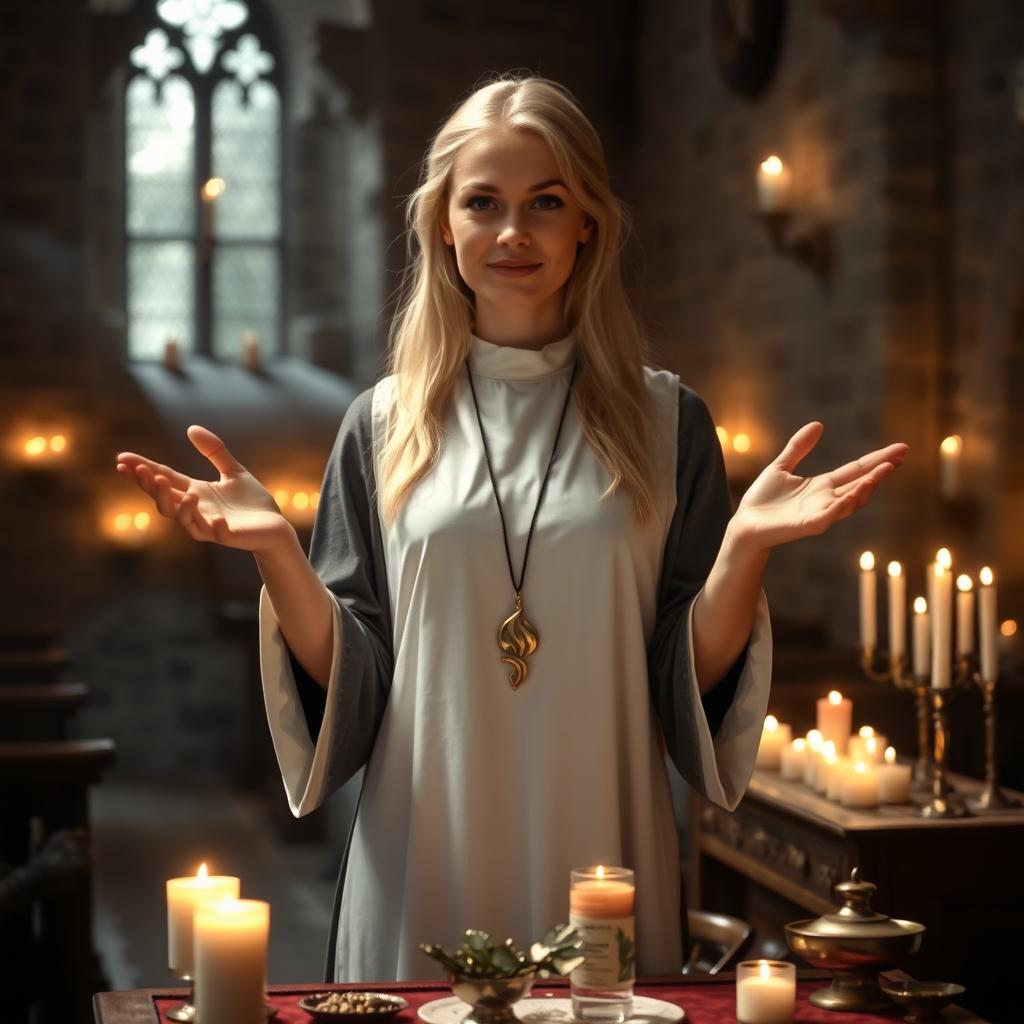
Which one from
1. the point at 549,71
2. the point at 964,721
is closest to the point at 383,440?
the point at 964,721

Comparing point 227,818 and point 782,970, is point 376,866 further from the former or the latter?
point 227,818

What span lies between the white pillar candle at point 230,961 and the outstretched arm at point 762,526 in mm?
687

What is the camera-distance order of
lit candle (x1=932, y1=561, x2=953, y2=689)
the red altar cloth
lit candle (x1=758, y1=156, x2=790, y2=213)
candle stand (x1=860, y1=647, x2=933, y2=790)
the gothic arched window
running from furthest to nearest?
the gothic arched window < lit candle (x1=758, y1=156, x2=790, y2=213) < candle stand (x1=860, y1=647, x2=933, y2=790) < lit candle (x1=932, y1=561, x2=953, y2=689) < the red altar cloth

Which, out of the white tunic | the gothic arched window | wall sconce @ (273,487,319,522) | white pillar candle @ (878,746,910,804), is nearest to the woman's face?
the white tunic

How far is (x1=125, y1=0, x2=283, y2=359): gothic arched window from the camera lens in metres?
10.6

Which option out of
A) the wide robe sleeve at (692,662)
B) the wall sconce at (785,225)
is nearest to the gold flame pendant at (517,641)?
the wide robe sleeve at (692,662)

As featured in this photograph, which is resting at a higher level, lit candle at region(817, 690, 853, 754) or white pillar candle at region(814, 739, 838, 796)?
lit candle at region(817, 690, 853, 754)

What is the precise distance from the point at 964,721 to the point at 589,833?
363 centimetres

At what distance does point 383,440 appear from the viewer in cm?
222

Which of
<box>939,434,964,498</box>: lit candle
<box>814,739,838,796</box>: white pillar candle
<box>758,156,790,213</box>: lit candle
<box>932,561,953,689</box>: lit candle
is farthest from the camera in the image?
<box>758,156,790,213</box>: lit candle

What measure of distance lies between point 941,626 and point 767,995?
1895mm

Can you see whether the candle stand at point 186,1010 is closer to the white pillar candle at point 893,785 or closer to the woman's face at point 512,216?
the woman's face at point 512,216

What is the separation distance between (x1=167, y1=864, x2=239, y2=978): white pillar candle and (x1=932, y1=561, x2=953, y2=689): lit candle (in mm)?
2048

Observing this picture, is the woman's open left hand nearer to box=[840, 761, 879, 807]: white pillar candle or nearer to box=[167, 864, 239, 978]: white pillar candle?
box=[167, 864, 239, 978]: white pillar candle
